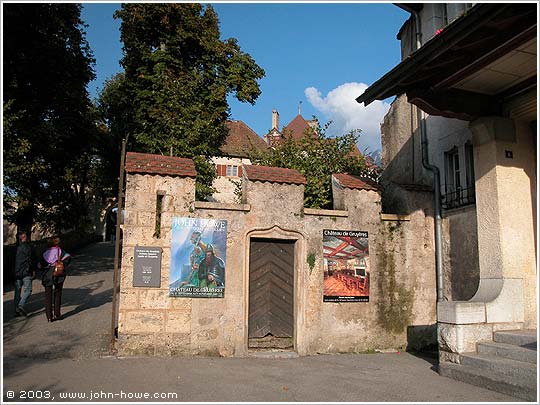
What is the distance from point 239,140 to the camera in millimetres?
37688

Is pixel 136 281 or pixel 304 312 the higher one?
pixel 136 281

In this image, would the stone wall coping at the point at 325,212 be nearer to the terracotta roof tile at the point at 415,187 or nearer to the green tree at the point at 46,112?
the terracotta roof tile at the point at 415,187

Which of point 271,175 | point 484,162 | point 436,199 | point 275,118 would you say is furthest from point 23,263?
point 275,118

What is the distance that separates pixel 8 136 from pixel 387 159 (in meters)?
12.4

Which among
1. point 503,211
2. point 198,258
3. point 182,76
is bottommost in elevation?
point 198,258

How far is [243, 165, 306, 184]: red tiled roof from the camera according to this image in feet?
30.5

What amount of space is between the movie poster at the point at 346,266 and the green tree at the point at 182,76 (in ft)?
44.2

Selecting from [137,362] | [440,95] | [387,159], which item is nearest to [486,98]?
[440,95]

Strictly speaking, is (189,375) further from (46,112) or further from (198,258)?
(46,112)

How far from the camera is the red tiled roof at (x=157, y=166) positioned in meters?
8.55

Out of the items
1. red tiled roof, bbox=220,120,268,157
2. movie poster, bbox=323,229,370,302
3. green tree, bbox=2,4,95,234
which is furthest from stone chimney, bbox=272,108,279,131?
movie poster, bbox=323,229,370,302

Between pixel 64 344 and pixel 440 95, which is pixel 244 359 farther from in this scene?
pixel 440 95

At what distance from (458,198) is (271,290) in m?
4.91

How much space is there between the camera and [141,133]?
23.3 m
